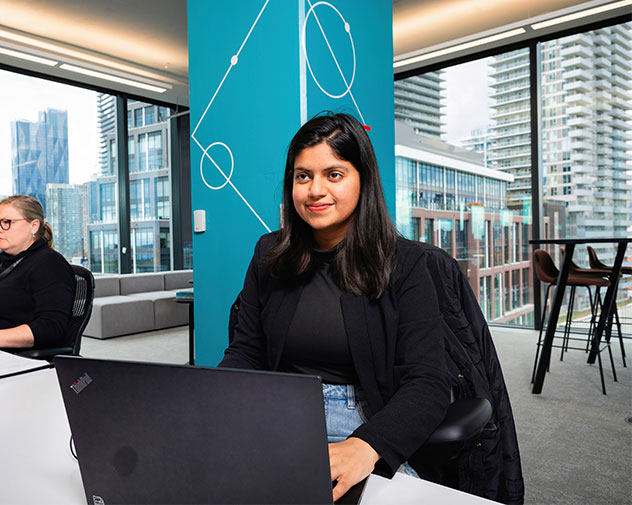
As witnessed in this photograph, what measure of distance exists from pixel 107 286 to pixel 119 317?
2.59 feet

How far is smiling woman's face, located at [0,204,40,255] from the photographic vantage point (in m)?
2.29

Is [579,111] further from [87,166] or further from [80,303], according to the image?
[87,166]

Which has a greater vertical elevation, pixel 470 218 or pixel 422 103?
pixel 422 103

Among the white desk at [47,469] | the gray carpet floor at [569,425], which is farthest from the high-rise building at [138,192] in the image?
the white desk at [47,469]

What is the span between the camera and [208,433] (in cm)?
53

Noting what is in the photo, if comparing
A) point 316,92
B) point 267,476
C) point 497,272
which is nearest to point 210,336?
point 316,92

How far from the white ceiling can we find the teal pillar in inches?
99.8

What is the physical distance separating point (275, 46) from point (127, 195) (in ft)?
18.2

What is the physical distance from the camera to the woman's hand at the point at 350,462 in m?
0.68

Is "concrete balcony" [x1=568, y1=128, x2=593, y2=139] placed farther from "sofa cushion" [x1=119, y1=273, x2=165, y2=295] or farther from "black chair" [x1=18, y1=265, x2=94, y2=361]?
"sofa cushion" [x1=119, y1=273, x2=165, y2=295]

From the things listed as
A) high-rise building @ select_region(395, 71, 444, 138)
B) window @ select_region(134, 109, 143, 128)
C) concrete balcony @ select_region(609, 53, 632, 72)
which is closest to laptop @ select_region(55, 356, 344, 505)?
concrete balcony @ select_region(609, 53, 632, 72)

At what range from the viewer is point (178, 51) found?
603cm

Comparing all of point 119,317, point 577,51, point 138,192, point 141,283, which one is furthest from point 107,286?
point 577,51

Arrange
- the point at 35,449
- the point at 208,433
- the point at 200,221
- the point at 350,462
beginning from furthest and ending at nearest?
the point at 200,221, the point at 35,449, the point at 350,462, the point at 208,433
